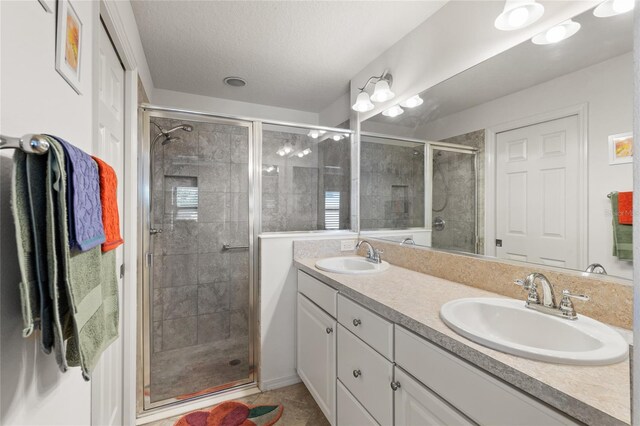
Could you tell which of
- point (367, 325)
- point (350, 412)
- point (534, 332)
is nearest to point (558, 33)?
point (534, 332)

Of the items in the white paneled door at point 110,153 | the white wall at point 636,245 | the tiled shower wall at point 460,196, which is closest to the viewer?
the white wall at point 636,245

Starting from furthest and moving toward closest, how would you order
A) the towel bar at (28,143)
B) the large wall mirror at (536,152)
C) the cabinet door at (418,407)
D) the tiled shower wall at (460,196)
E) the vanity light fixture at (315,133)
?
the vanity light fixture at (315,133)
the tiled shower wall at (460,196)
the large wall mirror at (536,152)
the cabinet door at (418,407)
the towel bar at (28,143)

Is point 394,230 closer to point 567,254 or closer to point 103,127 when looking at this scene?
point 567,254

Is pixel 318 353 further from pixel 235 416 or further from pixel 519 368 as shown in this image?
pixel 519 368

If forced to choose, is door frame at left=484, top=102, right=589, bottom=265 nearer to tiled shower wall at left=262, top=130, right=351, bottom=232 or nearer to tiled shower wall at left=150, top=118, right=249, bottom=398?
tiled shower wall at left=262, top=130, right=351, bottom=232

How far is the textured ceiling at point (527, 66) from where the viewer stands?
979 millimetres

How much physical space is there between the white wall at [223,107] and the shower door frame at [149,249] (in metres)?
0.53

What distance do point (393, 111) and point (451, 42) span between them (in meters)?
0.54

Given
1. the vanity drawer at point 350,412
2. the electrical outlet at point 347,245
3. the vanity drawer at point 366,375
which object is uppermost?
the electrical outlet at point 347,245

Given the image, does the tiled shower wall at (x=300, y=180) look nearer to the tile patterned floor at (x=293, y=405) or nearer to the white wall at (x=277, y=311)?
the white wall at (x=277, y=311)

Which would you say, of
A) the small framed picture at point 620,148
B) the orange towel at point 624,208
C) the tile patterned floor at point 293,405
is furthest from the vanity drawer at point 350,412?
the small framed picture at point 620,148

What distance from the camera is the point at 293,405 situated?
1864 millimetres

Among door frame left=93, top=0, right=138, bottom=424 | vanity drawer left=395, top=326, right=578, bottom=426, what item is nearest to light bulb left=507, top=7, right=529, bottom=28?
vanity drawer left=395, top=326, right=578, bottom=426

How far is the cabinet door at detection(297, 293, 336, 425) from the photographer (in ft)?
5.07
